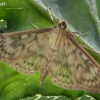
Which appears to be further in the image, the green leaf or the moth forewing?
the green leaf

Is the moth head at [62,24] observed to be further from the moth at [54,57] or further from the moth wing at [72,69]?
the moth wing at [72,69]

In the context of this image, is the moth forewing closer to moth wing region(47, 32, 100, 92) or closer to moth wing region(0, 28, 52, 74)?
moth wing region(47, 32, 100, 92)

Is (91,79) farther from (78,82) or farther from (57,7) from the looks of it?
(57,7)

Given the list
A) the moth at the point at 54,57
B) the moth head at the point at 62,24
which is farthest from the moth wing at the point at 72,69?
the moth head at the point at 62,24

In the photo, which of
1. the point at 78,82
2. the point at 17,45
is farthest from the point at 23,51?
the point at 78,82

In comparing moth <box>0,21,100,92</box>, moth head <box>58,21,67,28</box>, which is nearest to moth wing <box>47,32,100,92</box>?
moth <box>0,21,100,92</box>

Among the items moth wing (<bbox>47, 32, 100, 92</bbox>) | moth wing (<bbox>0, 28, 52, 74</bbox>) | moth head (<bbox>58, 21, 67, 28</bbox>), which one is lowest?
moth wing (<bbox>47, 32, 100, 92</bbox>)
